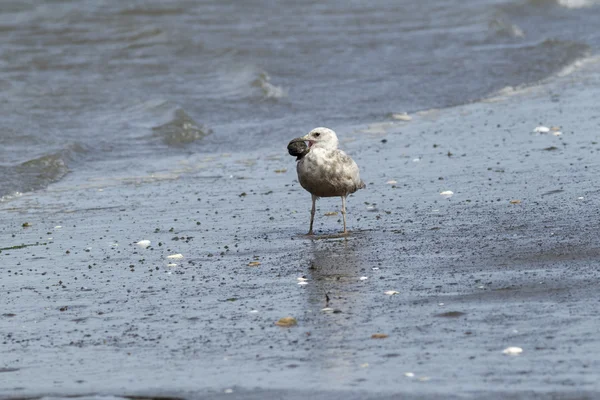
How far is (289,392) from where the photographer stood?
5.12 meters

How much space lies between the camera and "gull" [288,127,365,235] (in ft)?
29.6

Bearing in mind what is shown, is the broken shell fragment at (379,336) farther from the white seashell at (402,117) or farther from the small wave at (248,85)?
the small wave at (248,85)

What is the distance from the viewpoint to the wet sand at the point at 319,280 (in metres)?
5.38

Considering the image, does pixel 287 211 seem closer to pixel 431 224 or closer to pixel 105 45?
pixel 431 224

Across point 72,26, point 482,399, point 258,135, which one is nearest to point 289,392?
point 482,399

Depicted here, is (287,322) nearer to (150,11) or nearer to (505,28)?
(505,28)

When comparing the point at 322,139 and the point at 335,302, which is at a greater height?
the point at 322,139

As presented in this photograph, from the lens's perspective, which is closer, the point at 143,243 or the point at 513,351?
the point at 513,351

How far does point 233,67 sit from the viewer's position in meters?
21.7

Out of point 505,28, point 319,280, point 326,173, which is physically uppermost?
point 505,28

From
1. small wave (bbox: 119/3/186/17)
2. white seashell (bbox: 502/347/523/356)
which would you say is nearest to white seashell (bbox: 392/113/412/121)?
white seashell (bbox: 502/347/523/356)

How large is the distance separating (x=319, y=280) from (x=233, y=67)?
1480 cm

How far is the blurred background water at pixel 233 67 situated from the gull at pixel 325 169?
14.0 feet

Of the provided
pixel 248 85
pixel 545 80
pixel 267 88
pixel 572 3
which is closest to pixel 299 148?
pixel 545 80
